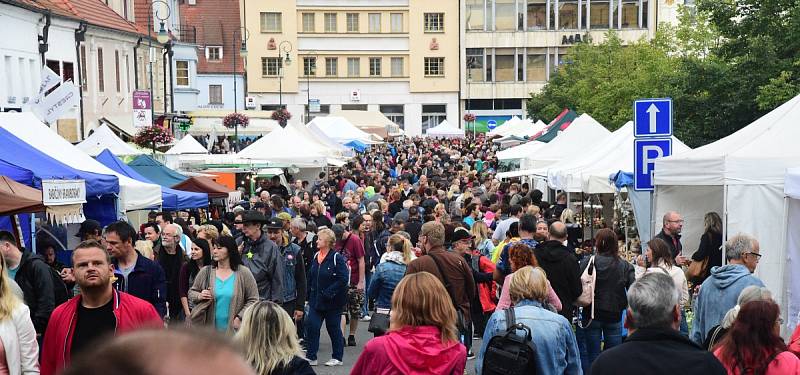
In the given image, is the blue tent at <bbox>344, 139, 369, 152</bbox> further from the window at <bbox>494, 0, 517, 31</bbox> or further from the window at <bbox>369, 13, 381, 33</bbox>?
the window at <bbox>369, 13, 381, 33</bbox>

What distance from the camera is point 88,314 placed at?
230 inches

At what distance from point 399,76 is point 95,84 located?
54640mm

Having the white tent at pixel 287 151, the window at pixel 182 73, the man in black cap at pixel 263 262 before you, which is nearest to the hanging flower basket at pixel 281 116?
the window at pixel 182 73

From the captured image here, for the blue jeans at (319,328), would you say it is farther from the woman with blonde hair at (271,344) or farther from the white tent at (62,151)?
the woman with blonde hair at (271,344)

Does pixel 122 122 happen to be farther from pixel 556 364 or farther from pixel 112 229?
pixel 556 364

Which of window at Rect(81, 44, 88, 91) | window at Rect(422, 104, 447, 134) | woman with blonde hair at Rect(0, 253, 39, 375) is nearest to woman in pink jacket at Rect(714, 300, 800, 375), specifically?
woman with blonde hair at Rect(0, 253, 39, 375)

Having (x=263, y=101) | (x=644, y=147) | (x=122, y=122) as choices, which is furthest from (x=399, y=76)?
(x=644, y=147)

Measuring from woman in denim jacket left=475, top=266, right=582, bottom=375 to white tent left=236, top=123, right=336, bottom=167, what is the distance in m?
21.6

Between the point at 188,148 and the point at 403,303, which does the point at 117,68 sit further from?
the point at 403,303

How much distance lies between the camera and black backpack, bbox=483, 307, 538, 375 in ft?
20.4

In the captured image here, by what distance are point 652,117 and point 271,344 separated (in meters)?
7.41

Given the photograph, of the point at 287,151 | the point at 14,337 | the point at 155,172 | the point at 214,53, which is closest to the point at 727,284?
the point at 14,337

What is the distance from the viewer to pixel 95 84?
1495 inches

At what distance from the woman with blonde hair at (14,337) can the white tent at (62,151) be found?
727cm
